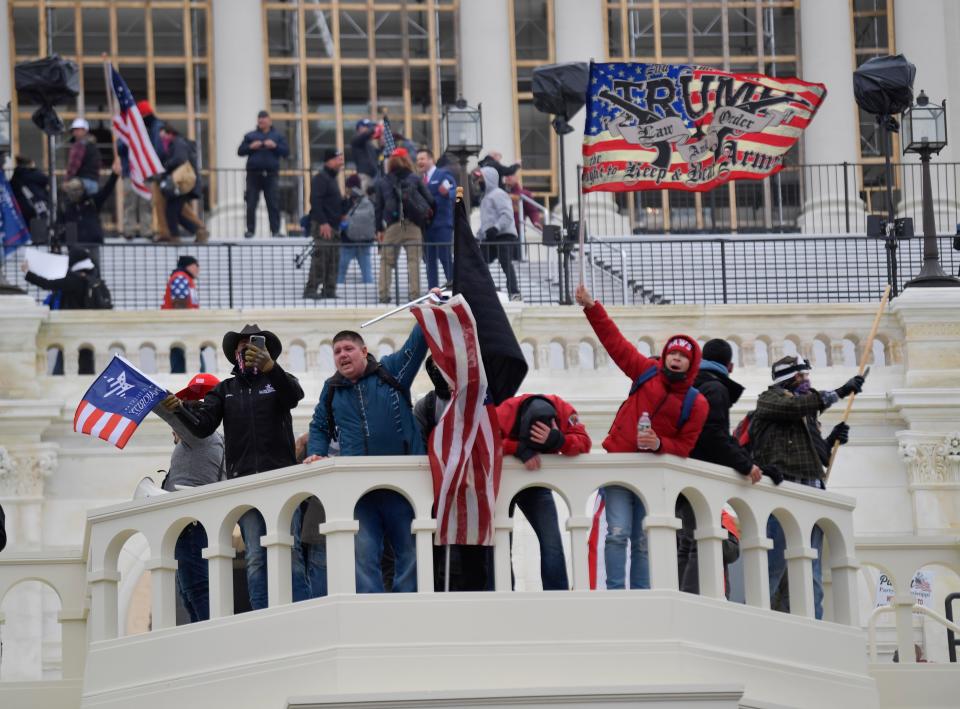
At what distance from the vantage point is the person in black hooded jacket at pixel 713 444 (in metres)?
13.7

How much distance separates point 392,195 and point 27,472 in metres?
6.28

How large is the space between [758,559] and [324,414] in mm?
2490

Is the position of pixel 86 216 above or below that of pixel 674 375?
above

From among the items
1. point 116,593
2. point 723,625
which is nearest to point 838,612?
point 723,625

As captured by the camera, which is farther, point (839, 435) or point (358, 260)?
point (358, 260)

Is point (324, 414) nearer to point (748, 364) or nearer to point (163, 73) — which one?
point (748, 364)

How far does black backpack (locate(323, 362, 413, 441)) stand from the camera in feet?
44.8

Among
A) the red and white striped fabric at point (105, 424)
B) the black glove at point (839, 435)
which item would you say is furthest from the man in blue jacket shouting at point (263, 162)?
the red and white striped fabric at point (105, 424)

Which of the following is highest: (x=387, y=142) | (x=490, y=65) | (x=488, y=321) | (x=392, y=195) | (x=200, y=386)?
(x=490, y=65)

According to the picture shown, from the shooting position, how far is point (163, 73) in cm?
4272

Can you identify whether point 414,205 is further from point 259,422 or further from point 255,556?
point 255,556

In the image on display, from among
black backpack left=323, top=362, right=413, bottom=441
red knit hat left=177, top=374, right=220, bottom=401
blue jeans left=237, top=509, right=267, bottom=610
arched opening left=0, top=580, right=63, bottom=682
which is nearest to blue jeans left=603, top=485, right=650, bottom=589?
black backpack left=323, top=362, right=413, bottom=441

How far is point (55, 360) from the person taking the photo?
23.6 metres

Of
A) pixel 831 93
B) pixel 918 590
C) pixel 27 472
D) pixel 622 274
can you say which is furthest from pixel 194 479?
pixel 831 93
